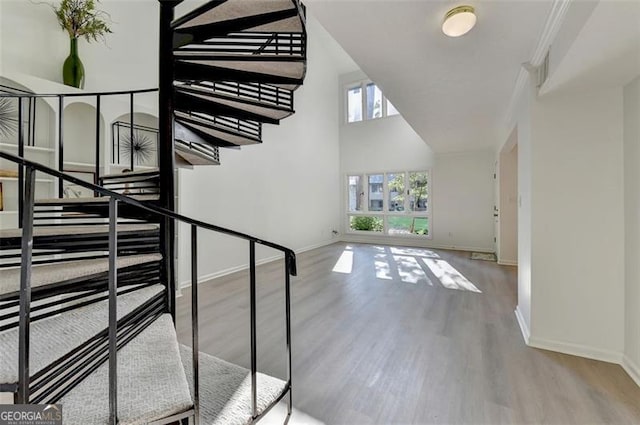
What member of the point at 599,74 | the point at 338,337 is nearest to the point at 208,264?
the point at 338,337

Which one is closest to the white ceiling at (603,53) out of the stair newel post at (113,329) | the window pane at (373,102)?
the stair newel post at (113,329)

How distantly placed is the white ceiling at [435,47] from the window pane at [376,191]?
410cm

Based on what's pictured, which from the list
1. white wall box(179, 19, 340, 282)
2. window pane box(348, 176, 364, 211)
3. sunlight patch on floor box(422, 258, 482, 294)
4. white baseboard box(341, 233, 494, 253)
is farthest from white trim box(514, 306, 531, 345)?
window pane box(348, 176, 364, 211)

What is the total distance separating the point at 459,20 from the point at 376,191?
620 cm

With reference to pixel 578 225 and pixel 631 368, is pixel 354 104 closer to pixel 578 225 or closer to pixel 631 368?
pixel 578 225

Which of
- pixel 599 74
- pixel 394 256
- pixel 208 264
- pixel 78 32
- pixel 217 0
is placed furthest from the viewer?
pixel 394 256

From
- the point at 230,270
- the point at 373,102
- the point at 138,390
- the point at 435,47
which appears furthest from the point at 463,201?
the point at 138,390

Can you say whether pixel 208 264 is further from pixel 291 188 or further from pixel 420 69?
pixel 420 69

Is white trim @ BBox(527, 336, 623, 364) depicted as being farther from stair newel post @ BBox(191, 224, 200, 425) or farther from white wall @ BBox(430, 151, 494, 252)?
white wall @ BBox(430, 151, 494, 252)

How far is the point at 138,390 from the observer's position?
1.08m

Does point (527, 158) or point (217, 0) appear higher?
point (217, 0)

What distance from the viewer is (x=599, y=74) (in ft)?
6.27

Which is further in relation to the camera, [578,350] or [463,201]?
[463,201]

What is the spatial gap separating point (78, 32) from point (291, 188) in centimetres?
420
